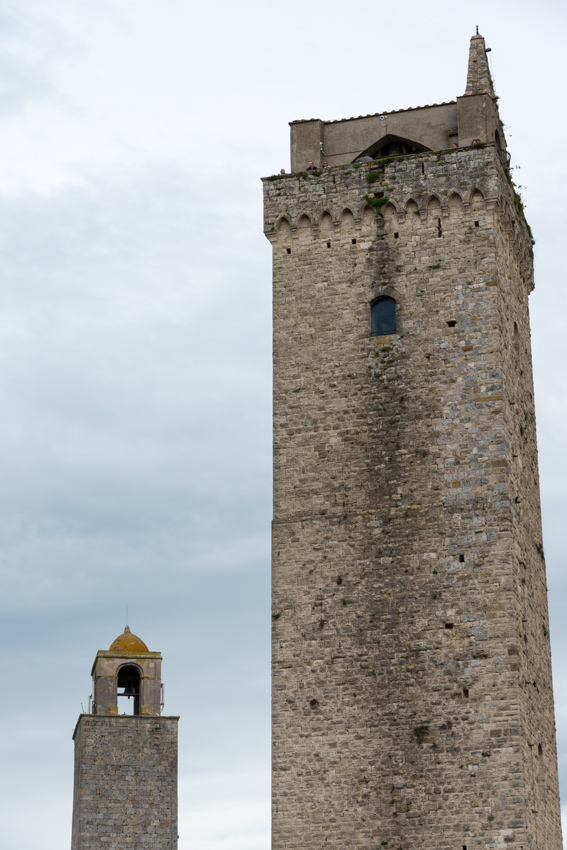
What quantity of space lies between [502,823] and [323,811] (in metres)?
3.41

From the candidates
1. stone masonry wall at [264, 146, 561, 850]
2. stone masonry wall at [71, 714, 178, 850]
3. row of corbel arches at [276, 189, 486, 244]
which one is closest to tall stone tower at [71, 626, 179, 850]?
stone masonry wall at [71, 714, 178, 850]

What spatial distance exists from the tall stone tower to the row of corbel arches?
16690 mm

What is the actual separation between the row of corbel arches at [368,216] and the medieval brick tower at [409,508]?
0.14ft

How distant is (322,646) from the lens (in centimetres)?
3375

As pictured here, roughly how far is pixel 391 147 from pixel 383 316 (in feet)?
15.3

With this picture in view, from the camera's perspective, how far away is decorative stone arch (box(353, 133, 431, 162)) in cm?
3753

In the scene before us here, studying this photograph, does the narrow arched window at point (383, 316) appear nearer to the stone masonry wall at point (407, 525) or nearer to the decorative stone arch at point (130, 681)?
the stone masonry wall at point (407, 525)

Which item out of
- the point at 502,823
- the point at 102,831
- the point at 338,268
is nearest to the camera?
the point at 502,823

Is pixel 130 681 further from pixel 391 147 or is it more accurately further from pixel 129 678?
pixel 391 147

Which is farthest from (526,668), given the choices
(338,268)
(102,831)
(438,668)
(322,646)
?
(102,831)

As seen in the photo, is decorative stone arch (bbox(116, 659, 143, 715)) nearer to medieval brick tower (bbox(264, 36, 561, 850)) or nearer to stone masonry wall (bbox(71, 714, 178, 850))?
stone masonry wall (bbox(71, 714, 178, 850))

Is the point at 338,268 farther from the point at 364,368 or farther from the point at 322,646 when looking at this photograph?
the point at 322,646

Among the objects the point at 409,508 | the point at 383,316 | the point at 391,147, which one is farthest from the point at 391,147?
the point at 409,508

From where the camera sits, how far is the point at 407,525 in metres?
33.9
